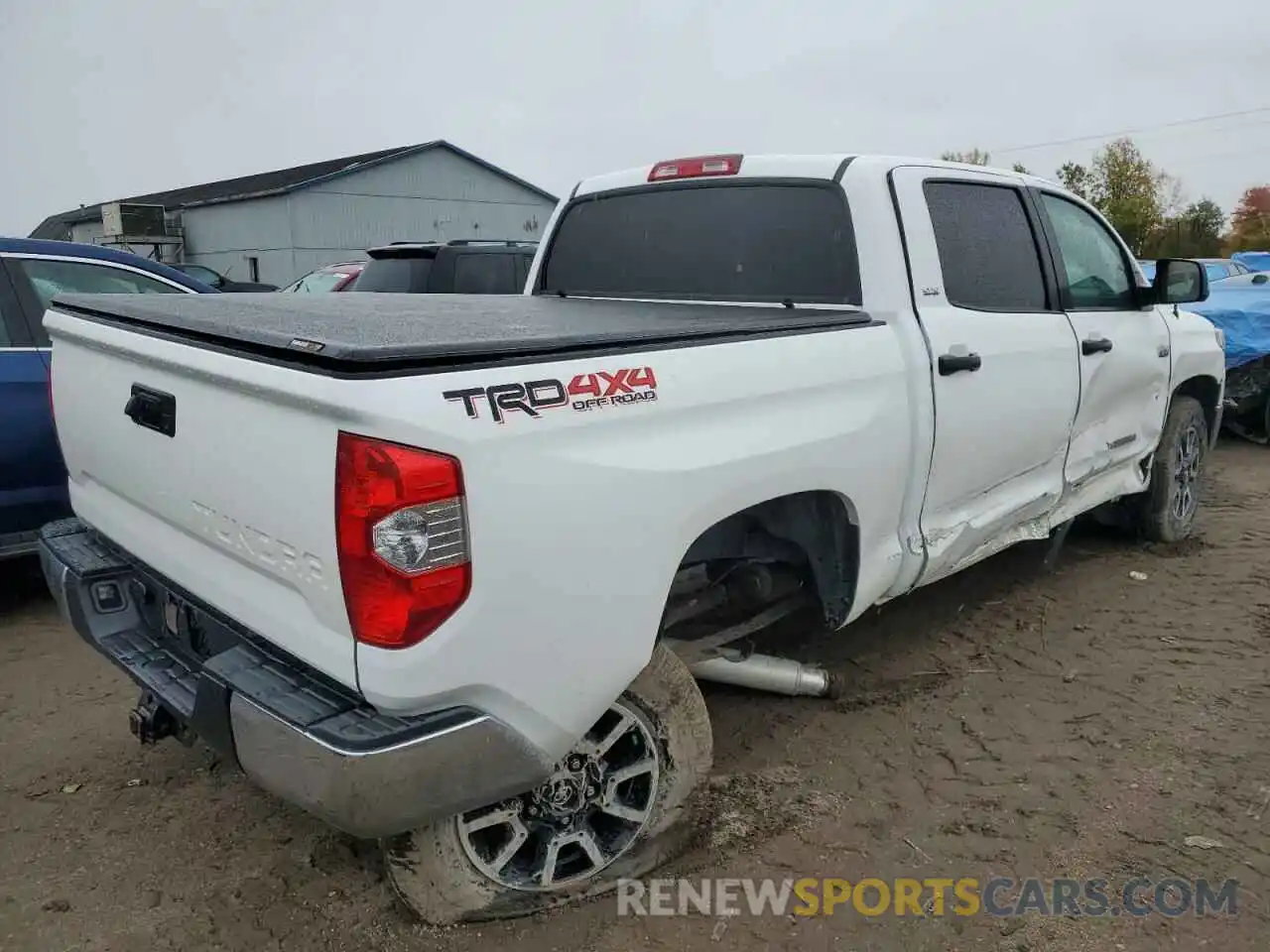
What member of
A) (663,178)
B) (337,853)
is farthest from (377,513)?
(663,178)

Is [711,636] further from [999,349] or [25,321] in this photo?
[25,321]

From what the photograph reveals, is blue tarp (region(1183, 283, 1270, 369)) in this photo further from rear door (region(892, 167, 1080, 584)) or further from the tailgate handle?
the tailgate handle

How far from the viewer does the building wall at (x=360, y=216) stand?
90.8 feet

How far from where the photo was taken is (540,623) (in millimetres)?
2096

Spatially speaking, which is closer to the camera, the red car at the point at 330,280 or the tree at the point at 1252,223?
the red car at the point at 330,280

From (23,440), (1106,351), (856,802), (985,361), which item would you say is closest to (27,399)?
(23,440)

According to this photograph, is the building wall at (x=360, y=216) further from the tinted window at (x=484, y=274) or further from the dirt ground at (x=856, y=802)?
the dirt ground at (x=856, y=802)

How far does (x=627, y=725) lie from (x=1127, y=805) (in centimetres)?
166

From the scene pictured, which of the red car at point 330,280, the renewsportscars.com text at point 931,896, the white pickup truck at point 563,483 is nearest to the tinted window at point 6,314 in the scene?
→ the white pickup truck at point 563,483

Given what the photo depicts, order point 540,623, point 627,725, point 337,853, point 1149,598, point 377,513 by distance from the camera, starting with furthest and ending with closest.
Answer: point 1149,598
point 337,853
point 627,725
point 540,623
point 377,513

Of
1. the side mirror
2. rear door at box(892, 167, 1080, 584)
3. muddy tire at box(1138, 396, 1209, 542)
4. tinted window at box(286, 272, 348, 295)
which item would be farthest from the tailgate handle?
tinted window at box(286, 272, 348, 295)

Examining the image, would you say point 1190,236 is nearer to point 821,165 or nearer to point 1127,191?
point 1127,191

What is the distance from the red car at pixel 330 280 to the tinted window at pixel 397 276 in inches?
69.8

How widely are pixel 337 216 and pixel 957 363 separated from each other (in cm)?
2771
